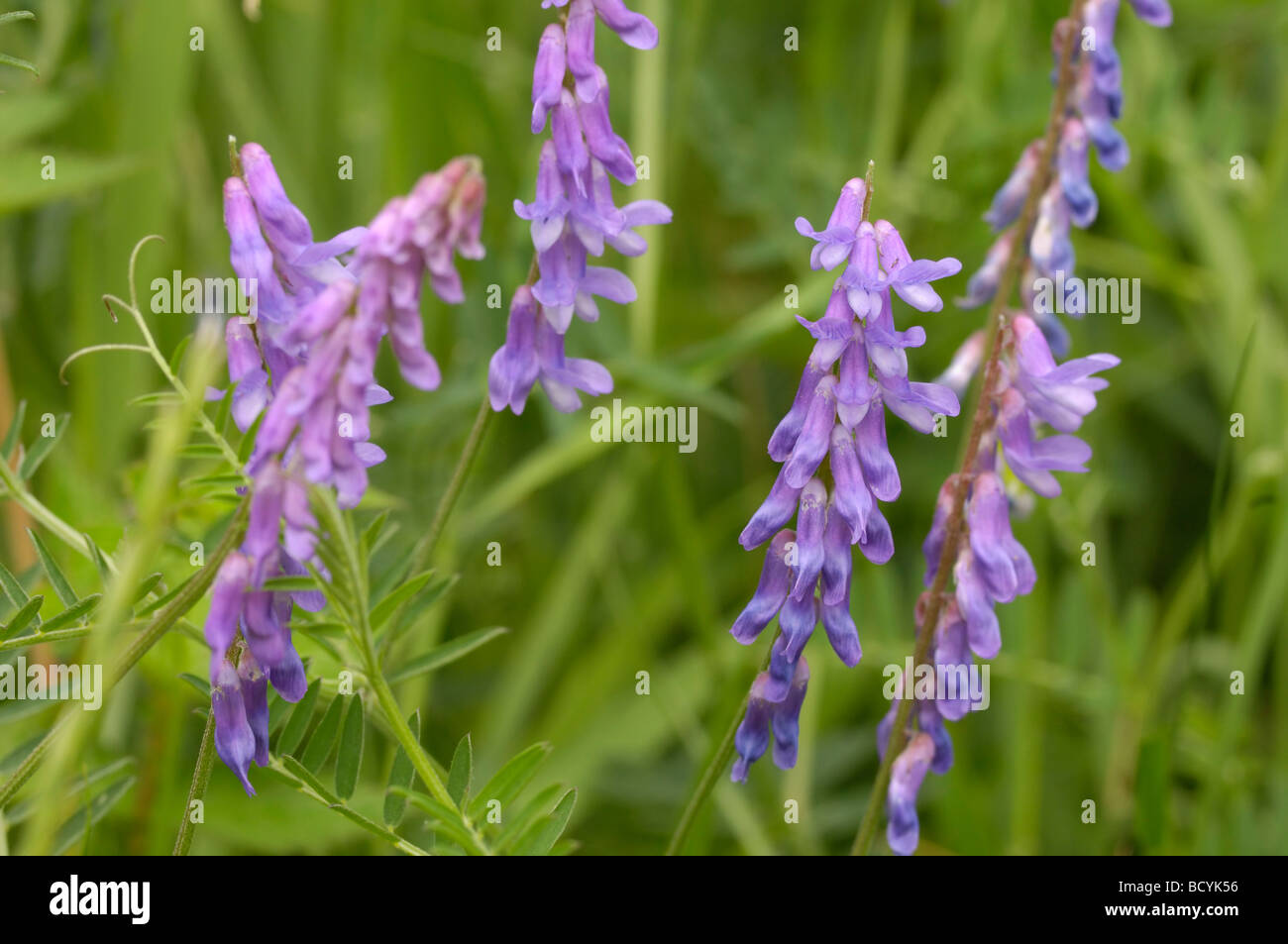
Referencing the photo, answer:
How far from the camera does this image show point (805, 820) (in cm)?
198

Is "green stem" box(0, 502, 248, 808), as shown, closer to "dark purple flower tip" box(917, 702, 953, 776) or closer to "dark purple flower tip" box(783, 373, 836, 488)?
"dark purple flower tip" box(783, 373, 836, 488)

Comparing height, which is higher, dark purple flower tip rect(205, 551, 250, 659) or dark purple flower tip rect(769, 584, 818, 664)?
dark purple flower tip rect(205, 551, 250, 659)

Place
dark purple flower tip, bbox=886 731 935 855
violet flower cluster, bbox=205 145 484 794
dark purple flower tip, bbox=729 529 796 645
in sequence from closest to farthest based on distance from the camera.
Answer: violet flower cluster, bbox=205 145 484 794 → dark purple flower tip, bbox=729 529 796 645 → dark purple flower tip, bbox=886 731 935 855

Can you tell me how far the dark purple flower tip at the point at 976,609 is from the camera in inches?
41.8

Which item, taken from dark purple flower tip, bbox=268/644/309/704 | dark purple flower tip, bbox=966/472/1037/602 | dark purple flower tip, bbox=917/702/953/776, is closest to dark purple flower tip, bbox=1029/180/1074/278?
dark purple flower tip, bbox=966/472/1037/602

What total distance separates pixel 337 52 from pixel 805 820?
5.60 ft

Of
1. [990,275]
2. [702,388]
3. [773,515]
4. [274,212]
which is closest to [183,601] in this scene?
[274,212]

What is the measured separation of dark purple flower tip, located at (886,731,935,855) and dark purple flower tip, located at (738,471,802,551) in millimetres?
274

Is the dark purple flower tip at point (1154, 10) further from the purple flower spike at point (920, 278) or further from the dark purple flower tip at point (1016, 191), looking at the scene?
the purple flower spike at point (920, 278)

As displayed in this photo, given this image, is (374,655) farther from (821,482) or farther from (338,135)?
(338,135)

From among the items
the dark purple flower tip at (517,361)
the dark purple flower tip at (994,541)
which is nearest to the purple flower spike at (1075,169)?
the dark purple flower tip at (994,541)

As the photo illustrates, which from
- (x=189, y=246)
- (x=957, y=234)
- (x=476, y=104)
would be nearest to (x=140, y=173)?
(x=189, y=246)

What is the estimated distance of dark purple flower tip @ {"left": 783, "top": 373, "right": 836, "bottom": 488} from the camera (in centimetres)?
96

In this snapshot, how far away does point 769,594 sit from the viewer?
3.38ft
